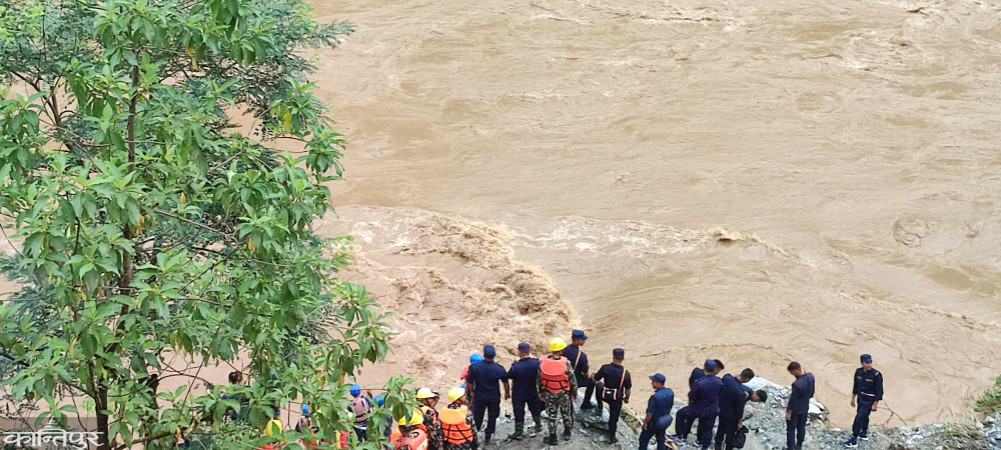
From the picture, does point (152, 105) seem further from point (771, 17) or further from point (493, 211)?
point (771, 17)

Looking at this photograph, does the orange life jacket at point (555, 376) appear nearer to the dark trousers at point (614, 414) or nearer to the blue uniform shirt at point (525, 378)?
the blue uniform shirt at point (525, 378)

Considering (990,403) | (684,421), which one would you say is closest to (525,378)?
(684,421)

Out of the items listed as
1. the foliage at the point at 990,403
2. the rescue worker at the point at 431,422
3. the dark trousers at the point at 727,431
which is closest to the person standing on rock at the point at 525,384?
the rescue worker at the point at 431,422

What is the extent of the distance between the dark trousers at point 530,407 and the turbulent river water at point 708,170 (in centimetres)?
420

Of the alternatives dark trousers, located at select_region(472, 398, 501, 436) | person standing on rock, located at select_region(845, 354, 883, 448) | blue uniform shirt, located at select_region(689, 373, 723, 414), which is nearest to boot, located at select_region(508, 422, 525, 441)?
dark trousers, located at select_region(472, 398, 501, 436)

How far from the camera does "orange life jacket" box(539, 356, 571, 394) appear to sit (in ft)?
31.6

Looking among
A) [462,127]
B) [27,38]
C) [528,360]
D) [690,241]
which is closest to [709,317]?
[690,241]

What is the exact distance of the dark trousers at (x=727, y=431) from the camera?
9.74 m

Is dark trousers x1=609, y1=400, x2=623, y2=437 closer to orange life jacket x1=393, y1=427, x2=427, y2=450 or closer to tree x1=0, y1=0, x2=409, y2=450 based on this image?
orange life jacket x1=393, y1=427, x2=427, y2=450

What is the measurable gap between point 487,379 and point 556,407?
69 cm

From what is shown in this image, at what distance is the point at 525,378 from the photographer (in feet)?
32.0

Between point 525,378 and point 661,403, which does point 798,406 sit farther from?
point 525,378

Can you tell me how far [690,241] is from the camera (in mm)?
16938

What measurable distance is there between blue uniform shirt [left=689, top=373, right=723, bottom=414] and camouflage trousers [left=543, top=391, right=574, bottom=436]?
114 centimetres
